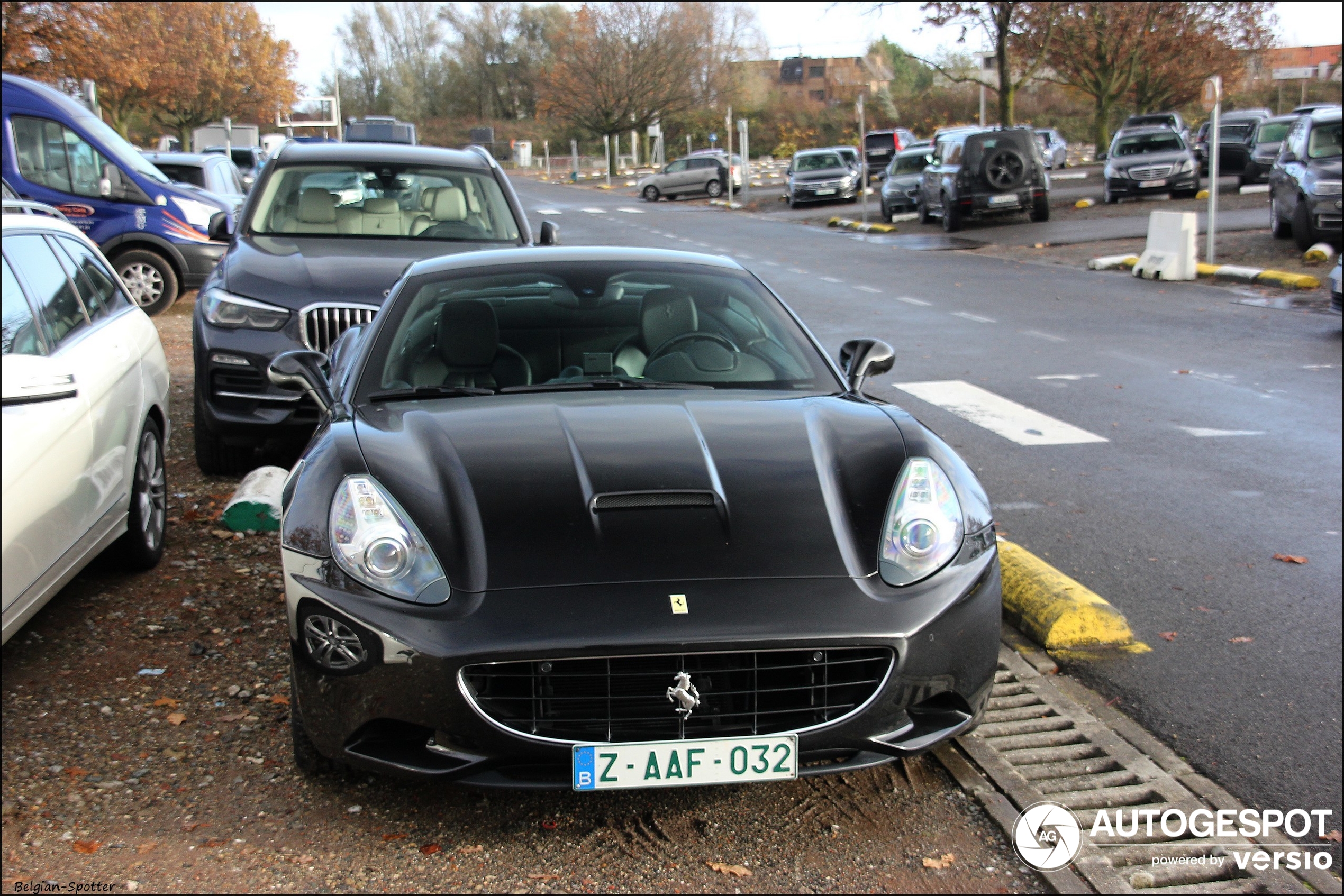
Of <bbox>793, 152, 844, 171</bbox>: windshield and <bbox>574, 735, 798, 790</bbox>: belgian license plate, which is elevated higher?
<bbox>793, 152, 844, 171</bbox>: windshield

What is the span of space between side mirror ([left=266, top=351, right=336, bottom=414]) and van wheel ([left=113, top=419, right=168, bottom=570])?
1076mm

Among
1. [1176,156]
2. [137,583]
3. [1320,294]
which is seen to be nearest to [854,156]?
Result: [1176,156]

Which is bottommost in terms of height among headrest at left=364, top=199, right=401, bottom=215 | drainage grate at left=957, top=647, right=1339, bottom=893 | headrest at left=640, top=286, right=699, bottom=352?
drainage grate at left=957, top=647, right=1339, bottom=893

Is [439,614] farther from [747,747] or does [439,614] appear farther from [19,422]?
[19,422]

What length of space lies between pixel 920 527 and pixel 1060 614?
161cm

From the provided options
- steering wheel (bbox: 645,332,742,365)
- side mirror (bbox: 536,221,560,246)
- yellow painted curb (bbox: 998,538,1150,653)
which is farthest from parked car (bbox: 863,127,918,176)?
steering wheel (bbox: 645,332,742,365)

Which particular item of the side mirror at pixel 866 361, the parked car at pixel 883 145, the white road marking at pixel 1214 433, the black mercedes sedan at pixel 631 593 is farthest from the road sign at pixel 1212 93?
the parked car at pixel 883 145

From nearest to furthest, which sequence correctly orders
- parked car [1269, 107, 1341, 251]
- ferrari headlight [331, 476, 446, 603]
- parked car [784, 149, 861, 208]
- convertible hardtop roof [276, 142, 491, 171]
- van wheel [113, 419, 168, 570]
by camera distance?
ferrari headlight [331, 476, 446, 603] < van wheel [113, 419, 168, 570] < convertible hardtop roof [276, 142, 491, 171] < parked car [1269, 107, 1341, 251] < parked car [784, 149, 861, 208]

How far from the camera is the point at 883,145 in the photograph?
49.9 metres

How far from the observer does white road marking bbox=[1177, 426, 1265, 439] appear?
8.09 meters

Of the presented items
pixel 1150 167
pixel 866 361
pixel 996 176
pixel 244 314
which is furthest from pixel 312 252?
pixel 1150 167

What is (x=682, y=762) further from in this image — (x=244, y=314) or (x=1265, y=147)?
(x=1265, y=147)

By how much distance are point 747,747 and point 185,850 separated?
139 centimetres

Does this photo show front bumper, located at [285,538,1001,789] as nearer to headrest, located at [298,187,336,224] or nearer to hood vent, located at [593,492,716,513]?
hood vent, located at [593,492,716,513]
